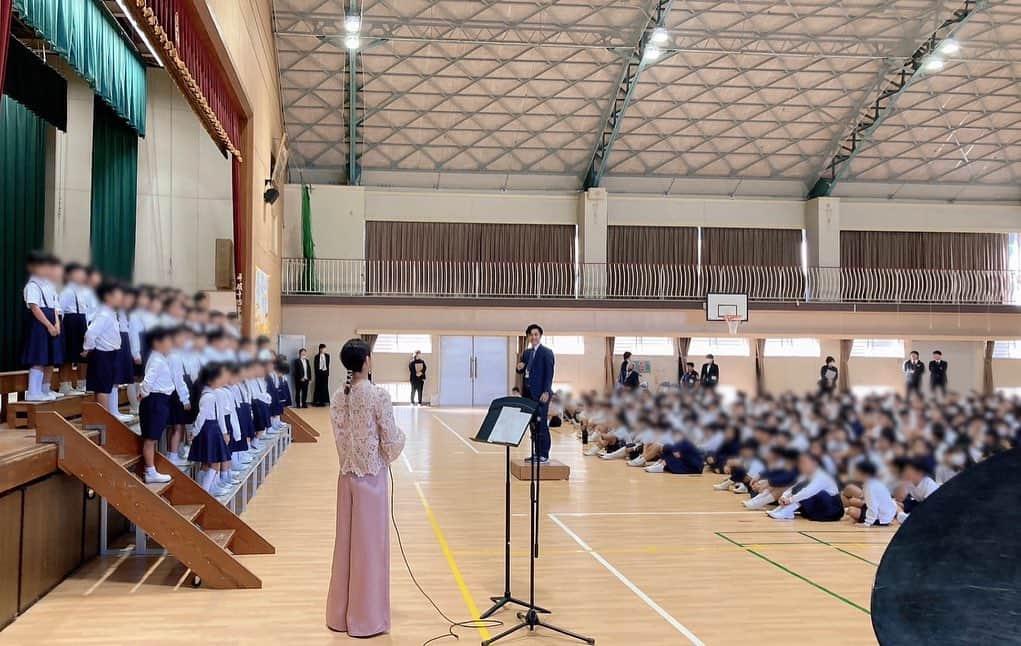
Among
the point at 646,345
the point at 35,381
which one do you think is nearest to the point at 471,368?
the point at 646,345

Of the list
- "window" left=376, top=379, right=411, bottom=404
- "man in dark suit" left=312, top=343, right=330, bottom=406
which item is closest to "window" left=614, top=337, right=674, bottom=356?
"window" left=376, top=379, right=411, bottom=404

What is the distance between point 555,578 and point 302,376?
16.6 meters

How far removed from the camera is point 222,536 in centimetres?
638

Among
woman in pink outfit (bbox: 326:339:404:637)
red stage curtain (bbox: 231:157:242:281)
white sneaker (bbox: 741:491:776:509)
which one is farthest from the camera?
red stage curtain (bbox: 231:157:242:281)

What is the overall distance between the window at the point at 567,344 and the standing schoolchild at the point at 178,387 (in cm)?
1606

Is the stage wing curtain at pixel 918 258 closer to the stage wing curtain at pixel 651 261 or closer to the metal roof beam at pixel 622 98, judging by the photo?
the stage wing curtain at pixel 651 261

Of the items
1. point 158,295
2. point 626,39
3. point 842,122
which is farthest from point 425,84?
point 158,295

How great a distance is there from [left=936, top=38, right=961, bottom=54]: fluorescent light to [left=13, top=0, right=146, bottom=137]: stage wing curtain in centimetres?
1823

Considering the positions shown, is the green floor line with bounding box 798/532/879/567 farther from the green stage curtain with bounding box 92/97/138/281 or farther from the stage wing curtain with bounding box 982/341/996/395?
the green stage curtain with bounding box 92/97/138/281

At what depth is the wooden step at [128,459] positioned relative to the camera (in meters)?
6.36

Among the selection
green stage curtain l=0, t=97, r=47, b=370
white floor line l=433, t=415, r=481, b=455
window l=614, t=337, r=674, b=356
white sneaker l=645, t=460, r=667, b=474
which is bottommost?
white sneaker l=645, t=460, r=667, b=474

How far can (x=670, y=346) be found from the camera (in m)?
23.8

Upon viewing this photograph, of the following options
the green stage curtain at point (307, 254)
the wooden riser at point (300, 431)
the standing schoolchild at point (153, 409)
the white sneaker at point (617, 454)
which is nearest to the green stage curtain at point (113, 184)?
the wooden riser at point (300, 431)

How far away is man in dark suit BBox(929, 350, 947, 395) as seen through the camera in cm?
179
